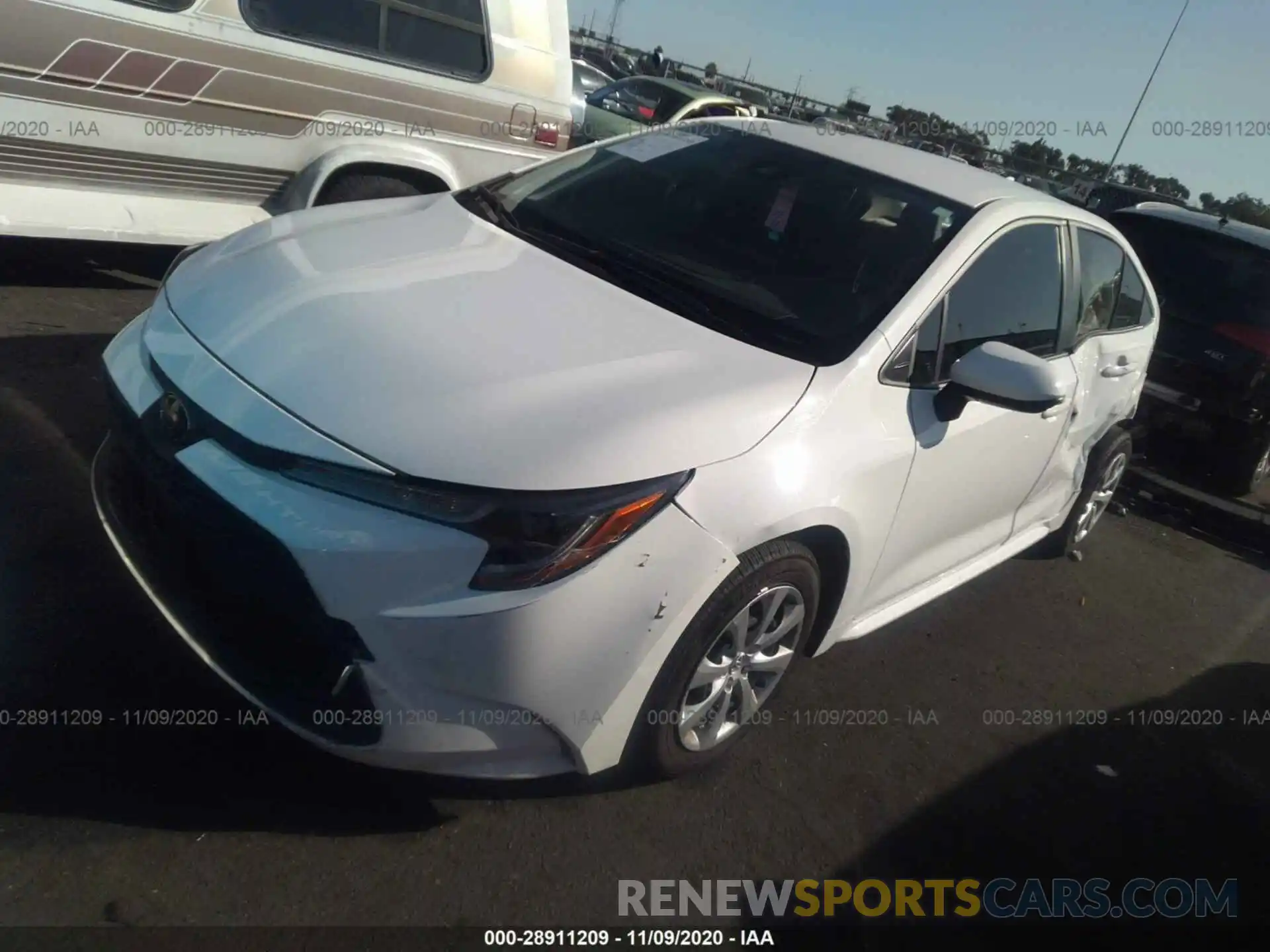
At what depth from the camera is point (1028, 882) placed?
2.88 metres

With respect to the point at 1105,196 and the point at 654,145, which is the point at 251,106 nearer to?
the point at 654,145

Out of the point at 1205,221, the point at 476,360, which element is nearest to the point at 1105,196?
the point at 1205,221

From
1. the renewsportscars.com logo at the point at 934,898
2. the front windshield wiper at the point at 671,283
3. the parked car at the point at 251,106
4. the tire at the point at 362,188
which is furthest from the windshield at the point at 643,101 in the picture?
the renewsportscars.com logo at the point at 934,898

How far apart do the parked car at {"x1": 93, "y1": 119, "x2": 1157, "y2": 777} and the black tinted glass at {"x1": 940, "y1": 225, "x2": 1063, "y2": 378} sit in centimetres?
2

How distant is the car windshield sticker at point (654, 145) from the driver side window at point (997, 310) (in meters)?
1.19

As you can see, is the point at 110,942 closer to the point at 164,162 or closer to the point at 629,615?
the point at 629,615

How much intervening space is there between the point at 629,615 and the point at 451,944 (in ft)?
2.68

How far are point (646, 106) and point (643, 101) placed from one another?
154mm

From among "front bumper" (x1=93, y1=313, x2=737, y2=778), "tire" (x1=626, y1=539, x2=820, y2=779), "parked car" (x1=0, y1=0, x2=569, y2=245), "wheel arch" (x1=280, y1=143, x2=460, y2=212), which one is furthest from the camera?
"wheel arch" (x1=280, y1=143, x2=460, y2=212)

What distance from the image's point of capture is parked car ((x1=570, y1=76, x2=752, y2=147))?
13281mm

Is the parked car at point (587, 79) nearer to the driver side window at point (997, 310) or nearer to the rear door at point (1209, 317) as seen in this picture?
the rear door at point (1209, 317)

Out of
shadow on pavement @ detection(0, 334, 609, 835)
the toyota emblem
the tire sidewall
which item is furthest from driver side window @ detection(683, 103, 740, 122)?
the toyota emblem

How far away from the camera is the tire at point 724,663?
97.2 inches

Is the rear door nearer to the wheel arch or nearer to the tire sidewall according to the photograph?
the tire sidewall
